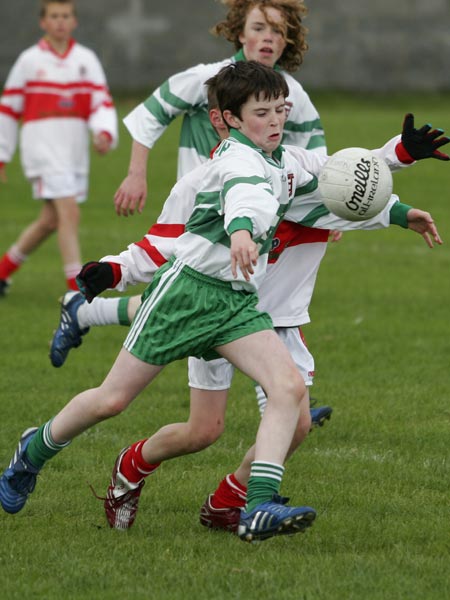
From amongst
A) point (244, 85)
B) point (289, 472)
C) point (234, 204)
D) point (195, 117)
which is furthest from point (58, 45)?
point (234, 204)

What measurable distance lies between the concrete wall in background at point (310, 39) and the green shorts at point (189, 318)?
2895 centimetres

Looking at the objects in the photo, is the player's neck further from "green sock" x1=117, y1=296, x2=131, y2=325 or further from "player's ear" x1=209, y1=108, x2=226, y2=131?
"player's ear" x1=209, y1=108, x2=226, y2=131

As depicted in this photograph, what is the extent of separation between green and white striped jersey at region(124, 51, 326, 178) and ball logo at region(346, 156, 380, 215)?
1380 mm

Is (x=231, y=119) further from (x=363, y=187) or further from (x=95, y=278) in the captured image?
(x=95, y=278)

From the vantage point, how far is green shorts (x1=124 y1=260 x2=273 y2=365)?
4914mm

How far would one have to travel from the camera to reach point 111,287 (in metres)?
5.31

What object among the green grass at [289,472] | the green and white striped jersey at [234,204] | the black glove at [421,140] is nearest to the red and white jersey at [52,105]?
the green grass at [289,472]

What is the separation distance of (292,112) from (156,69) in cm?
2821

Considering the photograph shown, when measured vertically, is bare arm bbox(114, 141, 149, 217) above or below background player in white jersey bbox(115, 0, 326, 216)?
below

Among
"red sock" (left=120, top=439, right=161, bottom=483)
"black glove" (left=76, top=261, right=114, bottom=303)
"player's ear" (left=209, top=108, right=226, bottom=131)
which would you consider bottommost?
"red sock" (left=120, top=439, right=161, bottom=483)

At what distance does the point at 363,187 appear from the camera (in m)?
5.21

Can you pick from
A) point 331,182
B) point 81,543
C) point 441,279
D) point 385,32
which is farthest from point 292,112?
point 385,32

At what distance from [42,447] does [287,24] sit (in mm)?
2445

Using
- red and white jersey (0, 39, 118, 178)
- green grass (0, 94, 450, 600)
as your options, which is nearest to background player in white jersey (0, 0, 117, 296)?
red and white jersey (0, 39, 118, 178)
